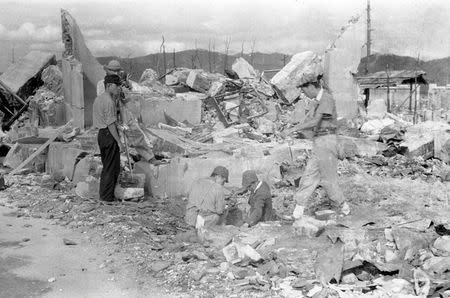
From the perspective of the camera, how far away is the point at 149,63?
47719 millimetres

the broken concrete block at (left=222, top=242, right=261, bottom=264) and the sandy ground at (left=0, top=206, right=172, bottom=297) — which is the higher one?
the broken concrete block at (left=222, top=242, right=261, bottom=264)

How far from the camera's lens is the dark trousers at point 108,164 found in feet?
24.6

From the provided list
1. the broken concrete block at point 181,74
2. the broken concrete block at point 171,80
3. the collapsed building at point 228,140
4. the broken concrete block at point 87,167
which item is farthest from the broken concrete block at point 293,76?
the broken concrete block at point 87,167

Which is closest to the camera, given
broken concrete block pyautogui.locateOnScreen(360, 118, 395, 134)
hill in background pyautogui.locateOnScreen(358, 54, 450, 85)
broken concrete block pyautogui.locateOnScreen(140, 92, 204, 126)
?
broken concrete block pyautogui.locateOnScreen(140, 92, 204, 126)

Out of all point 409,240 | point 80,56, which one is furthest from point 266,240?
point 80,56

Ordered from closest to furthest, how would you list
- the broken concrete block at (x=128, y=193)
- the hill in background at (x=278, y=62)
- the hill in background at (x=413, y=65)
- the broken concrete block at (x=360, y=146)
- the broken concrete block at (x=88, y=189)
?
the broken concrete block at (x=128, y=193) < the broken concrete block at (x=88, y=189) < the broken concrete block at (x=360, y=146) < the hill in background at (x=278, y=62) < the hill in background at (x=413, y=65)

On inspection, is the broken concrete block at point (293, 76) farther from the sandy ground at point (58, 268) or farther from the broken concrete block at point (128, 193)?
the sandy ground at point (58, 268)

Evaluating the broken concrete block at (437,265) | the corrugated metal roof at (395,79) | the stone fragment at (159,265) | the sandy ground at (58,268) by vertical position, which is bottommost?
the sandy ground at (58,268)

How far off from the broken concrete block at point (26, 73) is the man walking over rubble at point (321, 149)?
11233mm

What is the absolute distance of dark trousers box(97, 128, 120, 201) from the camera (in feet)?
24.6

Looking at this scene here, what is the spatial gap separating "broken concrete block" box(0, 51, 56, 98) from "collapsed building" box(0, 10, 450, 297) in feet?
0.14

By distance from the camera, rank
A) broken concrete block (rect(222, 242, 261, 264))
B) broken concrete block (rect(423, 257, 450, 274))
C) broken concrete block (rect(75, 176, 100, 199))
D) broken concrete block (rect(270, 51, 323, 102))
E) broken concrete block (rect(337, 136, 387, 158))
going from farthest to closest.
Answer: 1. broken concrete block (rect(270, 51, 323, 102))
2. broken concrete block (rect(337, 136, 387, 158))
3. broken concrete block (rect(75, 176, 100, 199))
4. broken concrete block (rect(222, 242, 261, 264))
5. broken concrete block (rect(423, 257, 450, 274))

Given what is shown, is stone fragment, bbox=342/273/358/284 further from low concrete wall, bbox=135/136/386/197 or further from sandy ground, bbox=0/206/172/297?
low concrete wall, bbox=135/136/386/197

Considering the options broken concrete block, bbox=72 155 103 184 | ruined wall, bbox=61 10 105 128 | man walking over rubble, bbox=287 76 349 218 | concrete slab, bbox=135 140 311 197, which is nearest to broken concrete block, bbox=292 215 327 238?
man walking over rubble, bbox=287 76 349 218
